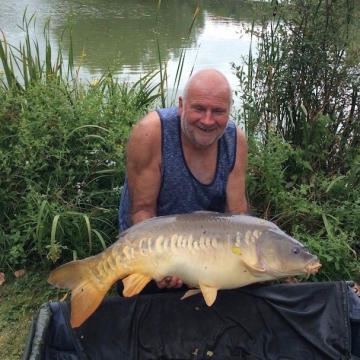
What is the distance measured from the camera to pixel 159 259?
176 centimetres

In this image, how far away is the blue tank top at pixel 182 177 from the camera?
2.18 m

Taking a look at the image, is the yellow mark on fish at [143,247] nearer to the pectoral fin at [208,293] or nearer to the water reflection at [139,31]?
the pectoral fin at [208,293]

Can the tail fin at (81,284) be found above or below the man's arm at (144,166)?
below

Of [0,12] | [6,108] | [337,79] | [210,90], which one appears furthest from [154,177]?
[0,12]

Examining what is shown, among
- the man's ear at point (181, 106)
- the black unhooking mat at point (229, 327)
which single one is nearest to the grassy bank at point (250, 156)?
the black unhooking mat at point (229, 327)

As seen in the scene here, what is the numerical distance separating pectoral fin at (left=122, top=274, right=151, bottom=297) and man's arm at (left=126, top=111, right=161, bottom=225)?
16.4 inches

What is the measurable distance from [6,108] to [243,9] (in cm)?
964

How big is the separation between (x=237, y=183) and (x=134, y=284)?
0.74 meters

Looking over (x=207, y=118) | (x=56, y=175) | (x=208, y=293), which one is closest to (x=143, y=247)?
(x=208, y=293)

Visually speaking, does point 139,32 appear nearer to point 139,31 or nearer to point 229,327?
point 139,31

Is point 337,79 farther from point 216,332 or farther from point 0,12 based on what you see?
point 0,12

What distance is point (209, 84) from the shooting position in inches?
79.7

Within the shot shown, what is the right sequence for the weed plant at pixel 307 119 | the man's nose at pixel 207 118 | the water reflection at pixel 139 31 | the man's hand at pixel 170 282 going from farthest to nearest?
the water reflection at pixel 139 31 < the weed plant at pixel 307 119 < the man's nose at pixel 207 118 < the man's hand at pixel 170 282

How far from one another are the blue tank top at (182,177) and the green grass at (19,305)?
59 centimetres
